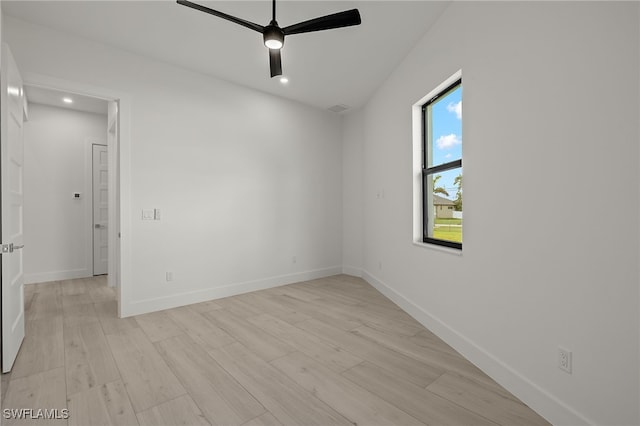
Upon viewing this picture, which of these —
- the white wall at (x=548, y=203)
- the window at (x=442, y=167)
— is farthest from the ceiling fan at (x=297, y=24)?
the window at (x=442, y=167)

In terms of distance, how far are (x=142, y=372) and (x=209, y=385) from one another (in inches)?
21.1

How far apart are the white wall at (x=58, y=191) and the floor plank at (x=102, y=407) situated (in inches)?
150

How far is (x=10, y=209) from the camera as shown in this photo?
7.01 feet

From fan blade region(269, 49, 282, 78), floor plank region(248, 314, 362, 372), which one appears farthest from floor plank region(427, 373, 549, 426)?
fan blade region(269, 49, 282, 78)

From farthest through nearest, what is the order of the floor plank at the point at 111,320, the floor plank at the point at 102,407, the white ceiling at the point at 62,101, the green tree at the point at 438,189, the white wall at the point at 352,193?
the white wall at the point at 352,193
the white ceiling at the point at 62,101
the green tree at the point at 438,189
the floor plank at the point at 111,320
the floor plank at the point at 102,407

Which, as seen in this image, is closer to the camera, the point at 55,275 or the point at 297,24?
the point at 297,24

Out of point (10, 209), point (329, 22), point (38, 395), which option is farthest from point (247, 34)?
point (38, 395)

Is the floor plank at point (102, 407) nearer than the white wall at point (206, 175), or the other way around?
the floor plank at point (102, 407)

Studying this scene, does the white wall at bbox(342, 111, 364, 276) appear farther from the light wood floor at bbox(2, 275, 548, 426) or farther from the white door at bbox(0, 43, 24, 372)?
the white door at bbox(0, 43, 24, 372)

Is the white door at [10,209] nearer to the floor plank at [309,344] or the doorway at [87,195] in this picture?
the floor plank at [309,344]

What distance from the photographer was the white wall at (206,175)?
3.09m

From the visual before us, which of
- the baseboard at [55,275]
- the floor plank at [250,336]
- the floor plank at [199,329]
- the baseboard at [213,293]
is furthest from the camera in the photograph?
the baseboard at [55,275]

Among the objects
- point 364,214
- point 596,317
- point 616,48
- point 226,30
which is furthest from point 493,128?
point 364,214

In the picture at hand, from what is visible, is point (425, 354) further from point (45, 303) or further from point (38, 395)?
point (45, 303)
